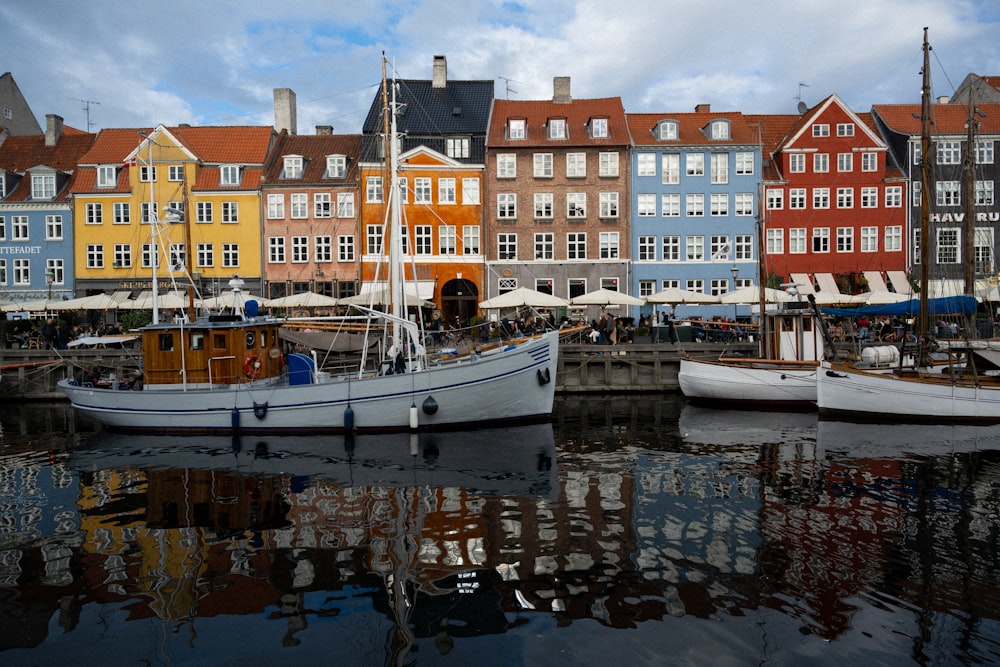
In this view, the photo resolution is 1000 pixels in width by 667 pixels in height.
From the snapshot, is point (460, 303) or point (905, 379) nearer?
point (905, 379)

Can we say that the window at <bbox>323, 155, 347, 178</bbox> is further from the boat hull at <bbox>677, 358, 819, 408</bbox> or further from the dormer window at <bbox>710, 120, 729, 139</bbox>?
the boat hull at <bbox>677, 358, 819, 408</bbox>

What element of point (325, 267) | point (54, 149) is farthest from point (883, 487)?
point (54, 149)

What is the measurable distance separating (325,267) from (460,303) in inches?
340

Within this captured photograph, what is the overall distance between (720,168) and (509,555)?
3880 centimetres

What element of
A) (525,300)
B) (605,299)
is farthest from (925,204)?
(525,300)

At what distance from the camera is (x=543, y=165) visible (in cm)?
4372

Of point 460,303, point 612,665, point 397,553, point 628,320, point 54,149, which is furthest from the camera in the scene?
point 54,149

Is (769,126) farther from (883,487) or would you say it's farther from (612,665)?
(612,665)

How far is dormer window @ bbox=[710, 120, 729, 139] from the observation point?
44.6 metres

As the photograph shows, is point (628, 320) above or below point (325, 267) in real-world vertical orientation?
below

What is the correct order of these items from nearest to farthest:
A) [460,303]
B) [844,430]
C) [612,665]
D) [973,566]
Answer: [612,665], [973,566], [844,430], [460,303]

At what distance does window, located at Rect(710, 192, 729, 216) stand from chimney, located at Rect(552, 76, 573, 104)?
11.4 metres

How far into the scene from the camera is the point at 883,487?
575 inches

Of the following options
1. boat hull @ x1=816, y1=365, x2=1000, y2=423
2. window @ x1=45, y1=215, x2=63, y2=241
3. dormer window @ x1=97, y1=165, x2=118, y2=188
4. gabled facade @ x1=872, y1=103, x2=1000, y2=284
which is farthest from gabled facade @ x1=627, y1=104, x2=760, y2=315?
window @ x1=45, y1=215, x2=63, y2=241
